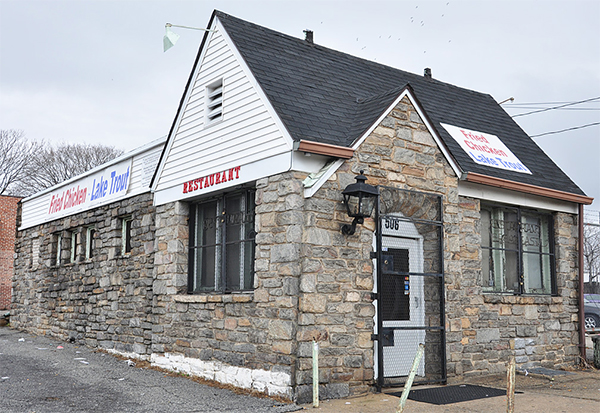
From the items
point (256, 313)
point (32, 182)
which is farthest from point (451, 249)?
point (32, 182)

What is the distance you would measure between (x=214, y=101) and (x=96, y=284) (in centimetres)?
536

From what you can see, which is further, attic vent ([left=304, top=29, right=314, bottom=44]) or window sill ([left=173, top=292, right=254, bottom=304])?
attic vent ([left=304, top=29, right=314, bottom=44])

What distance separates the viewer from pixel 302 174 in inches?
305

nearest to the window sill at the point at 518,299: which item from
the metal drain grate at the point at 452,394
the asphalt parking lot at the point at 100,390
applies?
the metal drain grate at the point at 452,394

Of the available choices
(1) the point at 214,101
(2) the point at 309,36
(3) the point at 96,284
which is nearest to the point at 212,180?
(1) the point at 214,101

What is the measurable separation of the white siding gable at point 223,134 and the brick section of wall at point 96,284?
135cm

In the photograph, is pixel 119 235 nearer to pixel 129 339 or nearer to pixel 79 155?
pixel 129 339

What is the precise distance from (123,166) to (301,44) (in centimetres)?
441

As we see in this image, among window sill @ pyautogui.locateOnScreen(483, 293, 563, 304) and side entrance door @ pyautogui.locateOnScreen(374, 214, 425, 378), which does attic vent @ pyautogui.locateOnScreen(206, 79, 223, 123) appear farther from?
window sill @ pyautogui.locateOnScreen(483, 293, 563, 304)

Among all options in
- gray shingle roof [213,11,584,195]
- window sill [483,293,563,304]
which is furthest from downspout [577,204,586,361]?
gray shingle roof [213,11,584,195]

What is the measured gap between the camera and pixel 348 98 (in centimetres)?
946

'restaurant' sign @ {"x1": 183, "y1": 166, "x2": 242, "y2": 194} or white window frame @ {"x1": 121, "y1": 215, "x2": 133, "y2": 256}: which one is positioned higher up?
'restaurant' sign @ {"x1": 183, "y1": 166, "x2": 242, "y2": 194}

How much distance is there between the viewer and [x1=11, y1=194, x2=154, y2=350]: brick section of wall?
11.0m

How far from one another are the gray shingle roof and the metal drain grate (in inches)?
126
